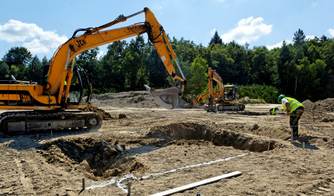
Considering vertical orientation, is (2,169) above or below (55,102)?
below

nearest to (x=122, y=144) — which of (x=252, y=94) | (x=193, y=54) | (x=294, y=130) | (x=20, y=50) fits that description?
(x=294, y=130)

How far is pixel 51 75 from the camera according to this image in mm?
13414

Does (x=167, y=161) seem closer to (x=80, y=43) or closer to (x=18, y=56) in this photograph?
(x=80, y=43)

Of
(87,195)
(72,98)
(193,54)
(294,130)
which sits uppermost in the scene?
(193,54)

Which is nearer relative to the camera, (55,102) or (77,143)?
(77,143)

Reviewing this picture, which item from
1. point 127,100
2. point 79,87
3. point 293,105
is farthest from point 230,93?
point 293,105

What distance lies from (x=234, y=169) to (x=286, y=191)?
5.08 feet

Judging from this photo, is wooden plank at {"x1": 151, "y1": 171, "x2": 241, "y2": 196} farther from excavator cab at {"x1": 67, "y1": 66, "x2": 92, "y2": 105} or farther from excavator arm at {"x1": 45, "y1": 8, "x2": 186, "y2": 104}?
excavator cab at {"x1": 67, "y1": 66, "x2": 92, "y2": 105}

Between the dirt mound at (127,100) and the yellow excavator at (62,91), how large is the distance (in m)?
18.7

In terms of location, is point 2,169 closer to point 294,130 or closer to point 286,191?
point 286,191

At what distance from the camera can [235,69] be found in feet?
212

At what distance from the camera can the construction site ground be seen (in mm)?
6238

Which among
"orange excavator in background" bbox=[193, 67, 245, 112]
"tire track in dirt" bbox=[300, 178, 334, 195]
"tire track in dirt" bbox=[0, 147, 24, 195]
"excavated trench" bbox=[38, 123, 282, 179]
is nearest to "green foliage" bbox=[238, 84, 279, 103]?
"orange excavator in background" bbox=[193, 67, 245, 112]

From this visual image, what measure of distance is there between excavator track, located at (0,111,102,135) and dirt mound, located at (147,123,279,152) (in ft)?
9.27
